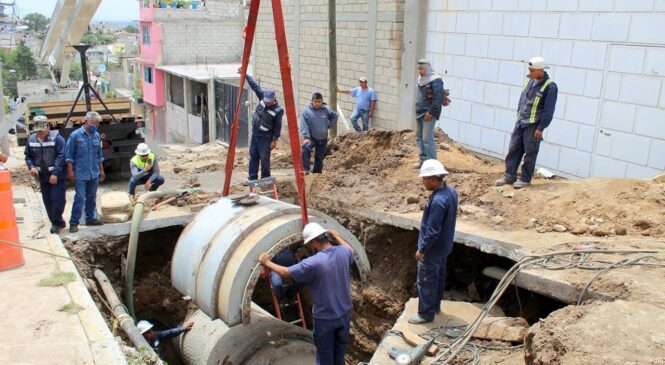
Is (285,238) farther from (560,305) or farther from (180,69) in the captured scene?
(180,69)

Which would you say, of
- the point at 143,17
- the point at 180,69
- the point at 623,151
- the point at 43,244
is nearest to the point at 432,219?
the point at 623,151

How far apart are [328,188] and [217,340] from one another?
9.21 ft

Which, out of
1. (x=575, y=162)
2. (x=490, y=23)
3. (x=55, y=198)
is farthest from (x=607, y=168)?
(x=55, y=198)

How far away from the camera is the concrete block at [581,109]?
27.3ft

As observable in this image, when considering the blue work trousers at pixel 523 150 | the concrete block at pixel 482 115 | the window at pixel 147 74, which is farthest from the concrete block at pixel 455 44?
the window at pixel 147 74

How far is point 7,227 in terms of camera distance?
6359 mm

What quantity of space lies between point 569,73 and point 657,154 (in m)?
1.81

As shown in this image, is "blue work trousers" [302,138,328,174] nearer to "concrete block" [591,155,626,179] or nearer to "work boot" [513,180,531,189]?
"work boot" [513,180,531,189]

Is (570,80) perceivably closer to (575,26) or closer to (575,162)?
(575,26)

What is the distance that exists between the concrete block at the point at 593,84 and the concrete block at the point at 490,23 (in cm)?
193

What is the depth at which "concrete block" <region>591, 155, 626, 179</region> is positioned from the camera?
8.03m

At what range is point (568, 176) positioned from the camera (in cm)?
886

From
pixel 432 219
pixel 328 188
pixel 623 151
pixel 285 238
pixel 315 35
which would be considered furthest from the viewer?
pixel 315 35

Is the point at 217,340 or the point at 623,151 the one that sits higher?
the point at 623,151
